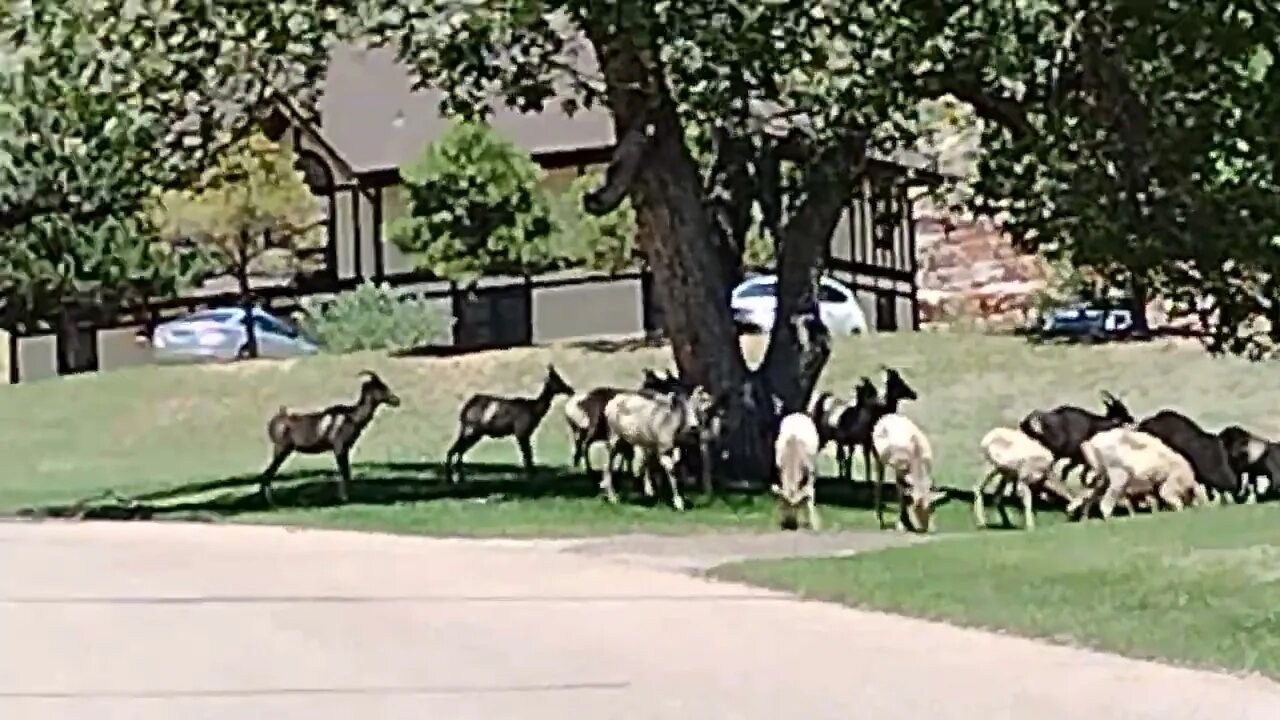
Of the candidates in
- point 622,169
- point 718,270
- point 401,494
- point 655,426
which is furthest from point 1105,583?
point 401,494

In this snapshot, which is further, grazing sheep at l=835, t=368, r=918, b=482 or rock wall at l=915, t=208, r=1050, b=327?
rock wall at l=915, t=208, r=1050, b=327

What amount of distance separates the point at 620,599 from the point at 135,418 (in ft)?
83.8

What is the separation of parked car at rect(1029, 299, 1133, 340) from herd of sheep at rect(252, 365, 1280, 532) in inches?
566

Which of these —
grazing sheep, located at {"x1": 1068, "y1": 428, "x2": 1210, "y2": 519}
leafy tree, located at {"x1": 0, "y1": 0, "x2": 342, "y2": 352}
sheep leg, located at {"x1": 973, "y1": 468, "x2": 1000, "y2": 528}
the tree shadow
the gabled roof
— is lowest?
sheep leg, located at {"x1": 973, "y1": 468, "x2": 1000, "y2": 528}

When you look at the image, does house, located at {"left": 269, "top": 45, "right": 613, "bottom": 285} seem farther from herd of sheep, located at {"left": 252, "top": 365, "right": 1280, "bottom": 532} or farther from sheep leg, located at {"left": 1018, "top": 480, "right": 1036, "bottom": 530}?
sheep leg, located at {"left": 1018, "top": 480, "right": 1036, "bottom": 530}

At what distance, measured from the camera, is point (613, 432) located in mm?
26281

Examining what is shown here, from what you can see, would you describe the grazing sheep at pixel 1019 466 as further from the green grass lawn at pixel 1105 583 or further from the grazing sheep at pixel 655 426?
the green grass lawn at pixel 1105 583

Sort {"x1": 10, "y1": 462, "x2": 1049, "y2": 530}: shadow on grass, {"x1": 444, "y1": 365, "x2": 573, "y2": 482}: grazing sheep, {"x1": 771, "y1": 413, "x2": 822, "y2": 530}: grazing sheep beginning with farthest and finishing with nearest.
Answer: {"x1": 444, "y1": 365, "x2": 573, "y2": 482}: grazing sheep
{"x1": 10, "y1": 462, "x2": 1049, "y2": 530}: shadow on grass
{"x1": 771, "y1": 413, "x2": 822, "y2": 530}: grazing sheep

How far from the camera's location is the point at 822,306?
4756 centimetres

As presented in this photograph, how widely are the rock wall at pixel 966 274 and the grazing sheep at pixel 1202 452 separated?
30.3m

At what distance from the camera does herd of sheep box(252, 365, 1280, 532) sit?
23375 mm

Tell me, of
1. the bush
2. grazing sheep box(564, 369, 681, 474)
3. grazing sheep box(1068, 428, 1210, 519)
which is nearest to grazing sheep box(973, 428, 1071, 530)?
grazing sheep box(1068, 428, 1210, 519)

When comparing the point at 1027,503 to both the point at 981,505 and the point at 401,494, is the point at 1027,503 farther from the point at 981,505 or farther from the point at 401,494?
the point at 401,494

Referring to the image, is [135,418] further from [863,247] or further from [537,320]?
[863,247]
